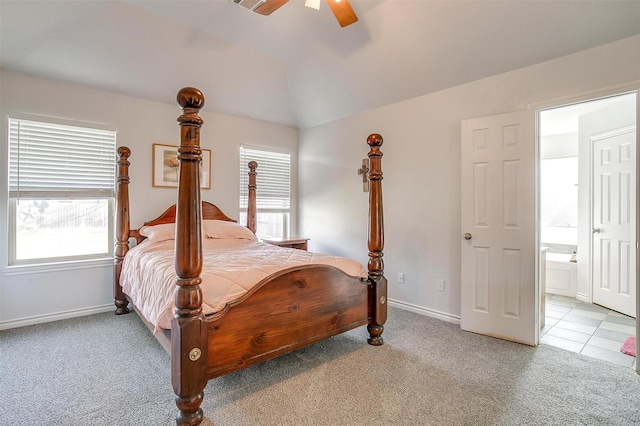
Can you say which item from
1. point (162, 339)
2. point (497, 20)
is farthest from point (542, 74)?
point (162, 339)

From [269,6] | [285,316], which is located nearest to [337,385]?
[285,316]

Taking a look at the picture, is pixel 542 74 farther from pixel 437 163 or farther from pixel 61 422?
pixel 61 422

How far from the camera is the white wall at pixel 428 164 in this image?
256 cm

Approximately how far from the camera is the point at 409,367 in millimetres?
2283

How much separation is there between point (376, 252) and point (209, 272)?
1.38 metres

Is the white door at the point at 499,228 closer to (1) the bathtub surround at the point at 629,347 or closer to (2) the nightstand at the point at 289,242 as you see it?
(1) the bathtub surround at the point at 629,347

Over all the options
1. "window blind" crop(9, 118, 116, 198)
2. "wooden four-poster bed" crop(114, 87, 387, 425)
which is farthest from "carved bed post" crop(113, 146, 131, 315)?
"wooden four-poster bed" crop(114, 87, 387, 425)

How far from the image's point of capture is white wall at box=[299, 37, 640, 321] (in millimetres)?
2561

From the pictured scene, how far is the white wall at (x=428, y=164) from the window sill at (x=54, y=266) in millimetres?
2821

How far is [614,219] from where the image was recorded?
12.0 feet

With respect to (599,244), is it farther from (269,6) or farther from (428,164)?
(269,6)

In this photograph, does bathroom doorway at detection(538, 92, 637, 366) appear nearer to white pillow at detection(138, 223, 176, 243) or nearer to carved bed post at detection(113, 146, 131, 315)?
white pillow at detection(138, 223, 176, 243)

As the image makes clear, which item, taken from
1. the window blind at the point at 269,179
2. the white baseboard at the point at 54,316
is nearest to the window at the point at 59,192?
the white baseboard at the point at 54,316

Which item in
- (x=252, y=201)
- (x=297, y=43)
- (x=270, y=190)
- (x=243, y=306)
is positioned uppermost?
(x=297, y=43)
